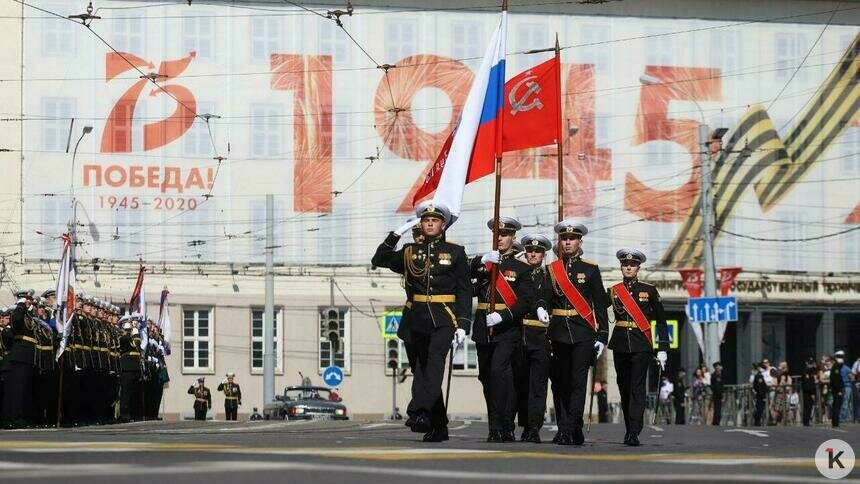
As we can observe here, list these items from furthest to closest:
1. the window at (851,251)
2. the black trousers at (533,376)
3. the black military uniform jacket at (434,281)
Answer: the window at (851,251) < the black trousers at (533,376) < the black military uniform jacket at (434,281)

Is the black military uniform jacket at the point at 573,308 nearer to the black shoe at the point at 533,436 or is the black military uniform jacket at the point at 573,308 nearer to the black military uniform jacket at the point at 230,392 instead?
the black shoe at the point at 533,436

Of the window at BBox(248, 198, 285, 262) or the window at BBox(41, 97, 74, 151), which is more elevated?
the window at BBox(41, 97, 74, 151)

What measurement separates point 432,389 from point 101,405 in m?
13.6

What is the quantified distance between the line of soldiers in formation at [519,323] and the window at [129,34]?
139 feet

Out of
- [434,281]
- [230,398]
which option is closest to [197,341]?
[230,398]

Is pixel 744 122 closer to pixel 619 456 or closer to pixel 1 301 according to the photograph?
pixel 1 301

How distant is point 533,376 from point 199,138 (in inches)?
1671

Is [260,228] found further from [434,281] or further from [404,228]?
[404,228]

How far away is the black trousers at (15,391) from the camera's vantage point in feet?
72.9

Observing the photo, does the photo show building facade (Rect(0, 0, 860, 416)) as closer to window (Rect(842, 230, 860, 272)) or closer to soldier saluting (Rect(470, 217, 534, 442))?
window (Rect(842, 230, 860, 272))

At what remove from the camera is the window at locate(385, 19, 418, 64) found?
194 feet

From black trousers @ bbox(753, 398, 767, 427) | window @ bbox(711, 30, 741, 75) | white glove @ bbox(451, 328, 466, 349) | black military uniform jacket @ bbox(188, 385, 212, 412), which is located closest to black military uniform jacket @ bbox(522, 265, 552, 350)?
white glove @ bbox(451, 328, 466, 349)

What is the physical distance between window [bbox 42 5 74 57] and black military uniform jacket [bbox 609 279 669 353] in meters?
42.8

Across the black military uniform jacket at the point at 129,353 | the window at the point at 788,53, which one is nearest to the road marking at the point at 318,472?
the black military uniform jacket at the point at 129,353
